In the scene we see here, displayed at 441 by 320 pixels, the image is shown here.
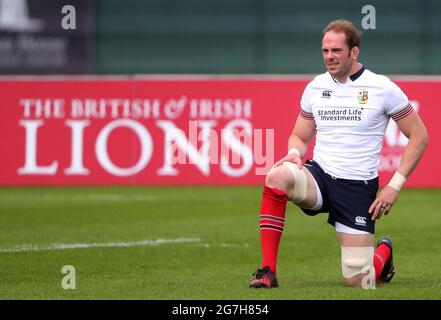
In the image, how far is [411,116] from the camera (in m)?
8.37

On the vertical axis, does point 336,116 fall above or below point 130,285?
above

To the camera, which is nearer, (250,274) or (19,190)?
(250,274)

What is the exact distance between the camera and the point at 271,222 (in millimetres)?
8156

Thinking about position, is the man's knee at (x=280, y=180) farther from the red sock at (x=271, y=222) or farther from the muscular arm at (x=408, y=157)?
the muscular arm at (x=408, y=157)

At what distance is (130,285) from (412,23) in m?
14.4

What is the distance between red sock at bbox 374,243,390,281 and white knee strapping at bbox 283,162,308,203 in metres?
0.79

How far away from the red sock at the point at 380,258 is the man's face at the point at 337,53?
4.30 ft

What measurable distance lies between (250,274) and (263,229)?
1.41 metres

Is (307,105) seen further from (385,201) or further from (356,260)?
(356,260)

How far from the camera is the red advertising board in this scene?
18.1 metres
